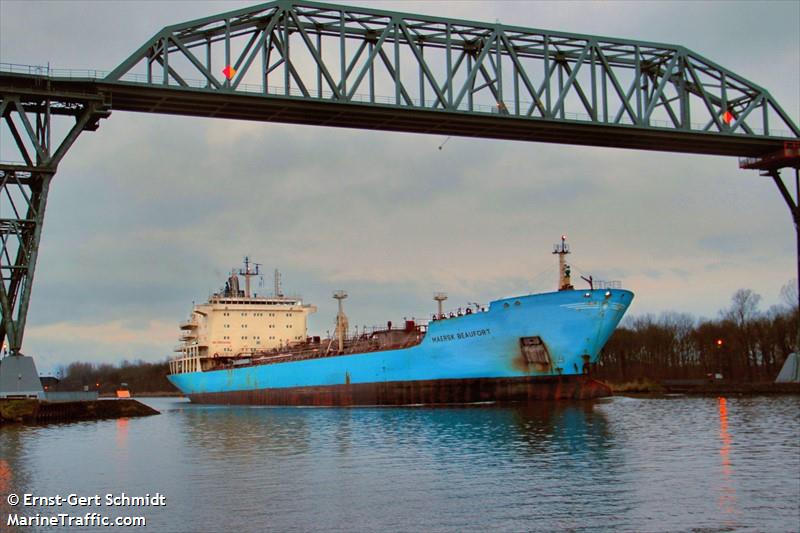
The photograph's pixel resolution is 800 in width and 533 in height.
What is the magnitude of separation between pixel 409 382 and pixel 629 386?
82.1 feet

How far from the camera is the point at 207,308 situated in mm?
56656

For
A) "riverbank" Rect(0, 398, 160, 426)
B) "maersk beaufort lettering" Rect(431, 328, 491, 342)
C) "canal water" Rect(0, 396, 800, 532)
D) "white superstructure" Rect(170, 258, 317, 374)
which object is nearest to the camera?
"canal water" Rect(0, 396, 800, 532)

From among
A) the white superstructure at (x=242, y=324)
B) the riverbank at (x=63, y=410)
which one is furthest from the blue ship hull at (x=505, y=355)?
the white superstructure at (x=242, y=324)

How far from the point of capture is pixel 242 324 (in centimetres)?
5722

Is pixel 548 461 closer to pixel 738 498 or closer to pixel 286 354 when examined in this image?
pixel 738 498

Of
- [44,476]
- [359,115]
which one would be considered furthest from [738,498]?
[359,115]

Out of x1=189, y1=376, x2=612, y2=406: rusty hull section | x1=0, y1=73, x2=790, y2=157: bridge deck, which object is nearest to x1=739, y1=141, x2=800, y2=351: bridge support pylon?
x1=0, y1=73, x2=790, y2=157: bridge deck

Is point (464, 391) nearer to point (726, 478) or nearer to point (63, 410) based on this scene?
point (63, 410)

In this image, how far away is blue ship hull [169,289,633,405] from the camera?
34.7m

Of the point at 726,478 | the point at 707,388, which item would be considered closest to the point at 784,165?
the point at 707,388

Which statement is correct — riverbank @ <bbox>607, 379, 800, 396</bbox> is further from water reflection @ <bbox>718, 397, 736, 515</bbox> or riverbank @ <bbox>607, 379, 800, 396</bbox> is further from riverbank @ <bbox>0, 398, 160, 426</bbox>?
riverbank @ <bbox>0, 398, 160, 426</bbox>

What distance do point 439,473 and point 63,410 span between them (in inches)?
822

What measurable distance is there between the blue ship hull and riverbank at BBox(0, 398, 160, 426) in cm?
1040

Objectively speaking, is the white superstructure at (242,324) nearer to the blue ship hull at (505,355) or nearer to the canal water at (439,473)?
the blue ship hull at (505,355)
